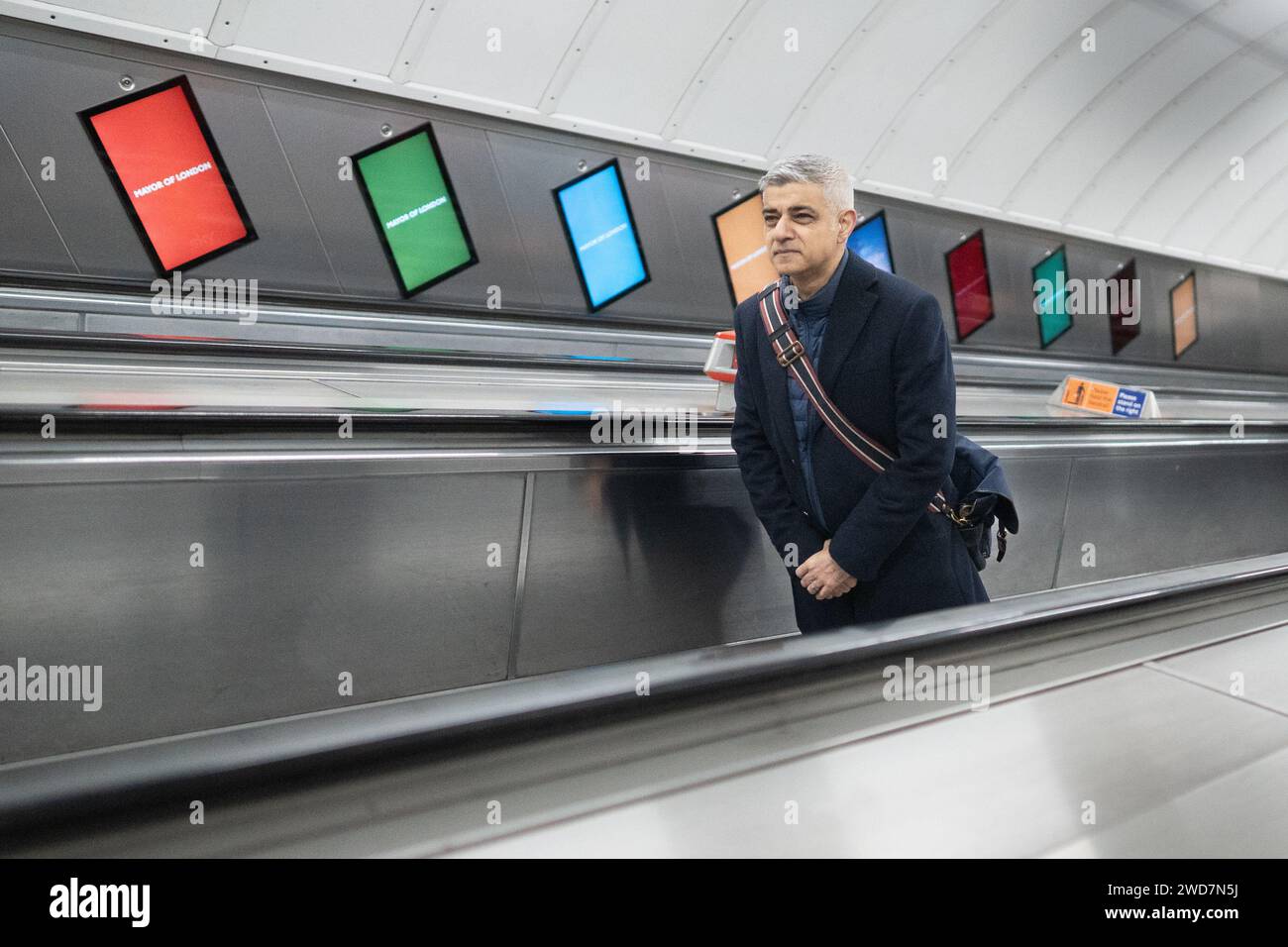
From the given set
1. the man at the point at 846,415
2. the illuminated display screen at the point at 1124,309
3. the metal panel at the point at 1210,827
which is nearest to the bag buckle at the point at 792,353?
the man at the point at 846,415

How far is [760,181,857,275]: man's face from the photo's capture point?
2.47 meters

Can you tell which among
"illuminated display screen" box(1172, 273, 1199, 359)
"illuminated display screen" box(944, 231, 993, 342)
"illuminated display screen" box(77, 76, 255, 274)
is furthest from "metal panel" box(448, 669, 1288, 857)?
"illuminated display screen" box(1172, 273, 1199, 359)

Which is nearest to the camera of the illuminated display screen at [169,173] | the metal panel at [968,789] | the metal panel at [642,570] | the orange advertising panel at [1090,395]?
the metal panel at [968,789]

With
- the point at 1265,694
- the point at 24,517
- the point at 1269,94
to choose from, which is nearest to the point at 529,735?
the point at 24,517

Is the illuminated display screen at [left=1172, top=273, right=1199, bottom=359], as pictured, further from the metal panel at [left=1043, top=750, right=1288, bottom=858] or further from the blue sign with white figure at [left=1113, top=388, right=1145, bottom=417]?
the metal panel at [left=1043, top=750, right=1288, bottom=858]

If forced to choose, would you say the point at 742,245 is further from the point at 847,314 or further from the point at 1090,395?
the point at 847,314

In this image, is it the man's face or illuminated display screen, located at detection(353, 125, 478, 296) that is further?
illuminated display screen, located at detection(353, 125, 478, 296)

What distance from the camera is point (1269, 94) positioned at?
516 inches

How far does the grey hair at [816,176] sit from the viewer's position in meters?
2.48

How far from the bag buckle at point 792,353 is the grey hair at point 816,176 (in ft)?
1.24

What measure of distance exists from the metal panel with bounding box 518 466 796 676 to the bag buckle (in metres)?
1.11

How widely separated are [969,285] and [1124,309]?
434 cm

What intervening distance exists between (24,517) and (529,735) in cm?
160

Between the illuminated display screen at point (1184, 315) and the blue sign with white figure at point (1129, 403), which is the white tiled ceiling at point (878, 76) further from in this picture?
the blue sign with white figure at point (1129, 403)
